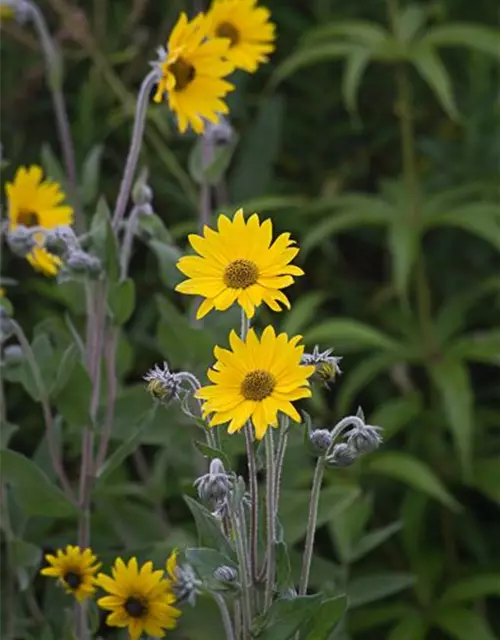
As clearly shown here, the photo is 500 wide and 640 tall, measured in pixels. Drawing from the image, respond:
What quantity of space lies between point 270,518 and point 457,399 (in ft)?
2.31

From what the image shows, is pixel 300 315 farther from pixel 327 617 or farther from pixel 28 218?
pixel 327 617

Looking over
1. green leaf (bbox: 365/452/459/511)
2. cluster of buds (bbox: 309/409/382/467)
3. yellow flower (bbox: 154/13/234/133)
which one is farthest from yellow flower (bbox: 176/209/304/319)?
green leaf (bbox: 365/452/459/511)

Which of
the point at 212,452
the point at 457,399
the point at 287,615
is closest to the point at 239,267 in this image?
the point at 212,452

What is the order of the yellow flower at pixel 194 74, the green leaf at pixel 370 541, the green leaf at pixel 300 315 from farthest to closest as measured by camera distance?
the green leaf at pixel 300 315
the green leaf at pixel 370 541
the yellow flower at pixel 194 74

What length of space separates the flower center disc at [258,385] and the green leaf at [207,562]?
143 mm

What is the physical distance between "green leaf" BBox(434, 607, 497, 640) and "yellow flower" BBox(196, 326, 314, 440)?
31.4 inches

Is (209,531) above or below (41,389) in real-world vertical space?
below

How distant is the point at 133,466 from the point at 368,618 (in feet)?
1.56

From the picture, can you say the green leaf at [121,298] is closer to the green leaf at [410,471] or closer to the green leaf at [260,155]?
the green leaf at [410,471]

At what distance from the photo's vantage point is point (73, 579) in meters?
0.94

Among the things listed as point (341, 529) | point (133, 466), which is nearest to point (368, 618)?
point (341, 529)

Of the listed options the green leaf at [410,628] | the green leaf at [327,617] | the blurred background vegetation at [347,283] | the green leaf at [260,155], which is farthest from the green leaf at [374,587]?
the green leaf at [260,155]

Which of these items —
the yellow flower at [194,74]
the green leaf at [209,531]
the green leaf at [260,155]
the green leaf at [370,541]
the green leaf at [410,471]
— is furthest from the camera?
the green leaf at [260,155]

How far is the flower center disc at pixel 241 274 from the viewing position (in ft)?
2.59
